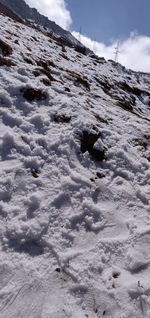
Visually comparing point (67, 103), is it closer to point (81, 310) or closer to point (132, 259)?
point (132, 259)

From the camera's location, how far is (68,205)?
7016mm

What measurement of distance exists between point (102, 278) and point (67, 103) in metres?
5.66

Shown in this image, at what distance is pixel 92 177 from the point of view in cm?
798

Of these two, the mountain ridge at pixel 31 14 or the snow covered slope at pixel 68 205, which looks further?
the mountain ridge at pixel 31 14

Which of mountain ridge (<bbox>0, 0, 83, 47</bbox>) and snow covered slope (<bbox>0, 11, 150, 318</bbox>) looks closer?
snow covered slope (<bbox>0, 11, 150, 318</bbox>)

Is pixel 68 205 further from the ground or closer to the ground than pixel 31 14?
closer to the ground

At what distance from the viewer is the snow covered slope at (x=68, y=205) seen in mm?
5422

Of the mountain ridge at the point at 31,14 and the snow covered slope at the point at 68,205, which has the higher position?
the mountain ridge at the point at 31,14

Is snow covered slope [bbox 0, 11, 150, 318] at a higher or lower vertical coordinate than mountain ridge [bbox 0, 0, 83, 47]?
lower

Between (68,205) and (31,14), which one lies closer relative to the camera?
(68,205)

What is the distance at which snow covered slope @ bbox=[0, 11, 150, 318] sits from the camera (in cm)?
542

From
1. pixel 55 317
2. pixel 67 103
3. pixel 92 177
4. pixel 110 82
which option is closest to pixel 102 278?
pixel 55 317

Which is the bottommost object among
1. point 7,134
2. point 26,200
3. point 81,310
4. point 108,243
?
point 81,310

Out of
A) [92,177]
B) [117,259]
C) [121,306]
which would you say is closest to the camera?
[121,306]
